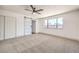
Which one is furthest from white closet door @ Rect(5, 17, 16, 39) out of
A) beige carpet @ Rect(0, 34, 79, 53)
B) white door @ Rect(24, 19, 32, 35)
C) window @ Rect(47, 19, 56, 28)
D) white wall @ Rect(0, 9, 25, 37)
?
window @ Rect(47, 19, 56, 28)

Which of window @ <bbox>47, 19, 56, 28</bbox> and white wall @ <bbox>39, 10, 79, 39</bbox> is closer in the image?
white wall @ <bbox>39, 10, 79, 39</bbox>

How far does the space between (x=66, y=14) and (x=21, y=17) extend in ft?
14.4

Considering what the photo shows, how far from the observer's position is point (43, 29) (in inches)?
412

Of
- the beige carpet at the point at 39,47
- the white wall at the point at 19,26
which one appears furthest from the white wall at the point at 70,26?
the white wall at the point at 19,26

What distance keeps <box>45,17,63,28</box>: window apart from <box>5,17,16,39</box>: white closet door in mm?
4358

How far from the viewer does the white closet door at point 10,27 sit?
242 inches

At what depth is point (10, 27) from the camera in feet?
21.1

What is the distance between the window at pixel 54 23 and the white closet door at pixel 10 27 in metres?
4.36

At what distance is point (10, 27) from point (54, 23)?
187 inches

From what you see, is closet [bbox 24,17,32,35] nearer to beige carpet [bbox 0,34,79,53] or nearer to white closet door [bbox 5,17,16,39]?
white closet door [bbox 5,17,16,39]

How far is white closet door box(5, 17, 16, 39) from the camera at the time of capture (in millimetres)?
6148

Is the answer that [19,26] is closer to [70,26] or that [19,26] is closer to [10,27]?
[10,27]
